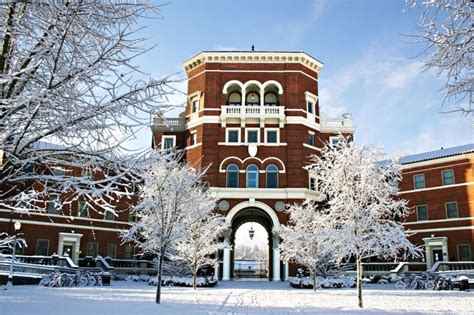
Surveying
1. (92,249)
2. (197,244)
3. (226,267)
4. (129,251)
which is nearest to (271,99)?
(226,267)

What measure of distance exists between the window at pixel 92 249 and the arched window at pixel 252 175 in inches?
591

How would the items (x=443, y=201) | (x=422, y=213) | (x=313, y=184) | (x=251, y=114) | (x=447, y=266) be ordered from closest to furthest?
(x=447, y=266), (x=443, y=201), (x=251, y=114), (x=422, y=213), (x=313, y=184)

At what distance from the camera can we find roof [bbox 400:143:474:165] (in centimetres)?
3711

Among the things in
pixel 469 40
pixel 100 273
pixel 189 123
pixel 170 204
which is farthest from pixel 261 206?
pixel 469 40

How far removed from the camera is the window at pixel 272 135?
38312 mm

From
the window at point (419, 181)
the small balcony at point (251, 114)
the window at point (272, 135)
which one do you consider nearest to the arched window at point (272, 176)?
the window at point (272, 135)

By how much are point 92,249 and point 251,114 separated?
18939 mm

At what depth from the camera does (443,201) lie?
37.0 metres

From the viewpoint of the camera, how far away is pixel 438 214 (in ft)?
122

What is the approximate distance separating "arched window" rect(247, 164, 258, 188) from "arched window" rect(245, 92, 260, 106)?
6.80 meters

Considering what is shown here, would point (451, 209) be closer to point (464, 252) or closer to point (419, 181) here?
point (464, 252)

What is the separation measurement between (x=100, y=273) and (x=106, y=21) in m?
24.5

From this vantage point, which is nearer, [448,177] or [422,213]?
[448,177]

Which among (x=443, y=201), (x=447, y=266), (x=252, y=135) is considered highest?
(x=252, y=135)
